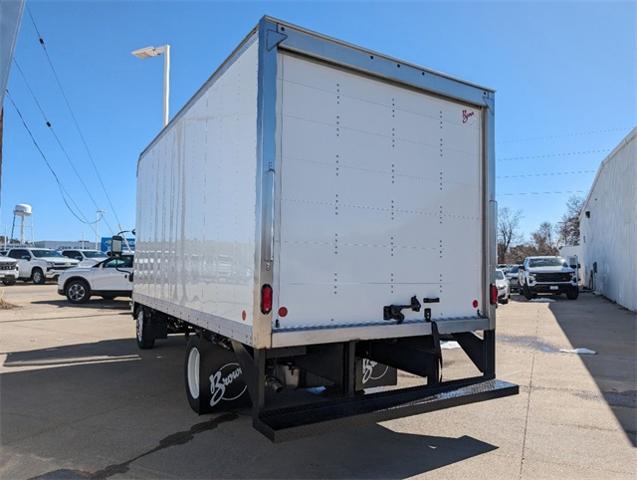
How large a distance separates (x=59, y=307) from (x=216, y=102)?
14146 mm

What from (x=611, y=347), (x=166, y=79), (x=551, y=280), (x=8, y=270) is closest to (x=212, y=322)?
(x=611, y=347)

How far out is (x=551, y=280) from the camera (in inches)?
868

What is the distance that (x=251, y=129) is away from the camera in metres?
3.86

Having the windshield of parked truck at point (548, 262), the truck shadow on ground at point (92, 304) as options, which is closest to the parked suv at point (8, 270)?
the truck shadow on ground at point (92, 304)

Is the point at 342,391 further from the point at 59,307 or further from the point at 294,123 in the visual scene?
the point at 59,307

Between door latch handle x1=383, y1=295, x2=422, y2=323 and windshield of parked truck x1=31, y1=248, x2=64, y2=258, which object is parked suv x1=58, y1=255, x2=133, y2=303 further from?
door latch handle x1=383, y1=295, x2=422, y2=323

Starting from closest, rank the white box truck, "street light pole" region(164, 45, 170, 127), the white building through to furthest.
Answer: the white box truck < "street light pole" region(164, 45, 170, 127) < the white building

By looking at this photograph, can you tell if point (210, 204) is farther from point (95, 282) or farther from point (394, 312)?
point (95, 282)

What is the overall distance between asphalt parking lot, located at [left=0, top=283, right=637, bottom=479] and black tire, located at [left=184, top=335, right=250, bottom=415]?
143 mm

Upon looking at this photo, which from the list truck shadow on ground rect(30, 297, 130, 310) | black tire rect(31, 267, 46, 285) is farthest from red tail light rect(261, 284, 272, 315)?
black tire rect(31, 267, 46, 285)

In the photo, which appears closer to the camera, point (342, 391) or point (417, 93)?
point (342, 391)

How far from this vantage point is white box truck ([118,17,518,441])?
3.75 meters

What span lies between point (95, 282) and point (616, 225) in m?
19.5

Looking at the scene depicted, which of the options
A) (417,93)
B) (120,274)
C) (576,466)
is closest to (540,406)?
(576,466)
